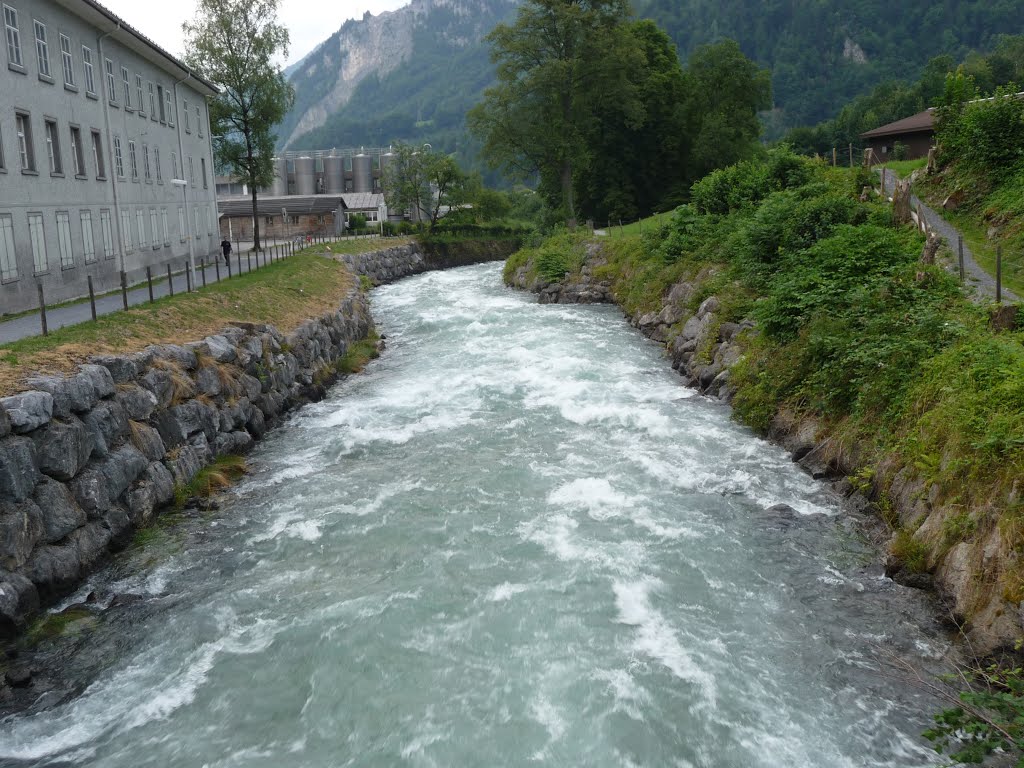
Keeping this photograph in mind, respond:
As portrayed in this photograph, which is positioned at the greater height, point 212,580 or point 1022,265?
point 1022,265

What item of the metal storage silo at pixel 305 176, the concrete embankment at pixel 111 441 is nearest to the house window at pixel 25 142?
the concrete embankment at pixel 111 441

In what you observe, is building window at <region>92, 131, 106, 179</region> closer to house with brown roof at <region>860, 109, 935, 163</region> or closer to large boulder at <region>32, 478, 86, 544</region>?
large boulder at <region>32, 478, 86, 544</region>

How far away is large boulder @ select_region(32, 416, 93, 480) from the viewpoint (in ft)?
37.3

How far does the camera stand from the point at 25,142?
2336cm

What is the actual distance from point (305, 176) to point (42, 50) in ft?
325

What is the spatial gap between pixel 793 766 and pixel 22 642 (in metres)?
9.08

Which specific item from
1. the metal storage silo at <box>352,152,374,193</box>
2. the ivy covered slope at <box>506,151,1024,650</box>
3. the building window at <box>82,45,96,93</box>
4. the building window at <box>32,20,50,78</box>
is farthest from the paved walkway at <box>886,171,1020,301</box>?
the metal storage silo at <box>352,152,374,193</box>

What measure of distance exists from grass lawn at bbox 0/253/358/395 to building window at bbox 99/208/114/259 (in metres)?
4.38

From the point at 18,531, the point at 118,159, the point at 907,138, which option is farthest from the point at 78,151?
the point at 907,138

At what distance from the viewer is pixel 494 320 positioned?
32.6m

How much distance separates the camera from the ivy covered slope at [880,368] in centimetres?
1008

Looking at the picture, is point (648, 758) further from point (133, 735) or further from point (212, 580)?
point (212, 580)

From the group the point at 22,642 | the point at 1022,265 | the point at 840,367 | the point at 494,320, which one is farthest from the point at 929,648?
the point at 494,320

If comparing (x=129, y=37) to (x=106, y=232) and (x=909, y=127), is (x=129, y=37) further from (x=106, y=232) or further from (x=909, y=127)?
(x=909, y=127)
